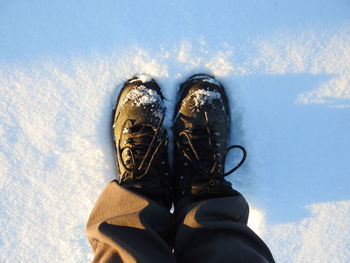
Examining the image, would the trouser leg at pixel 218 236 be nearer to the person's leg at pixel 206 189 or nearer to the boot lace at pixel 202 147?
the person's leg at pixel 206 189

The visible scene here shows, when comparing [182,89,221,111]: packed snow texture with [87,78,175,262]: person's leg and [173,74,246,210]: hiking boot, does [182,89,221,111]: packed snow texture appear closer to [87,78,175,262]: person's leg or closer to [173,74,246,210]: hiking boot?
[173,74,246,210]: hiking boot

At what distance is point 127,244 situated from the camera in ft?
1.97

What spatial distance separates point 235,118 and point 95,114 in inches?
18.8

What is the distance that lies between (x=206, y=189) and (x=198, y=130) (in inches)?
9.3

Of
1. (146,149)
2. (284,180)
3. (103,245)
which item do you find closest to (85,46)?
(146,149)

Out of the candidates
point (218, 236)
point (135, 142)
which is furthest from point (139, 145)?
point (218, 236)

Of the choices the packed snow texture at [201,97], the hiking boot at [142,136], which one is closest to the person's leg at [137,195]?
the hiking boot at [142,136]

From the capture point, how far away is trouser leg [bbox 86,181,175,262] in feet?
1.97

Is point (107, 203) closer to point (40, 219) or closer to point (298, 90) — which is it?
point (40, 219)

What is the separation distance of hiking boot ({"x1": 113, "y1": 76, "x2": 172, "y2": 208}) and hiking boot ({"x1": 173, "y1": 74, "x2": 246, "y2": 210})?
0.05m

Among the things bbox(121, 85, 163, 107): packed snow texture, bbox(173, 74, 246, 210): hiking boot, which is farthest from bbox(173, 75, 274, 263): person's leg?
bbox(121, 85, 163, 107): packed snow texture

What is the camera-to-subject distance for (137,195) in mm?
688

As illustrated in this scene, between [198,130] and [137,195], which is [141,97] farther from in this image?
[137,195]

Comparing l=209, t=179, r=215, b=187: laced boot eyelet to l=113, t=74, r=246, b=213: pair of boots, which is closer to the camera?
l=209, t=179, r=215, b=187: laced boot eyelet
